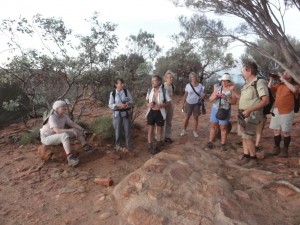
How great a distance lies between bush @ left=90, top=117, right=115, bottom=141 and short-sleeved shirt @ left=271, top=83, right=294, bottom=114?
10.8 feet

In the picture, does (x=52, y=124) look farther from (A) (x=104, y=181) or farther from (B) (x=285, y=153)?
(B) (x=285, y=153)

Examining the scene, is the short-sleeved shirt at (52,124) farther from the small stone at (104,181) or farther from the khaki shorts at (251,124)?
→ the khaki shorts at (251,124)

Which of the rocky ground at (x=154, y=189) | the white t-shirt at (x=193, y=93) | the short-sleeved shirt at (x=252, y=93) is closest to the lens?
the rocky ground at (x=154, y=189)

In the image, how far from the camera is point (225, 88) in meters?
5.65

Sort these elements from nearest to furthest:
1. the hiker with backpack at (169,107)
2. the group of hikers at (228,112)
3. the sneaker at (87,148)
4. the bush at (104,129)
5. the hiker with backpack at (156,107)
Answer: the group of hikers at (228,112)
the sneaker at (87,148)
the hiker with backpack at (156,107)
the bush at (104,129)
the hiker with backpack at (169,107)

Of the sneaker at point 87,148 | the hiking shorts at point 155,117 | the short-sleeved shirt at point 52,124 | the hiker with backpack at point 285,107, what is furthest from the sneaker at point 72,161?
the hiker with backpack at point 285,107

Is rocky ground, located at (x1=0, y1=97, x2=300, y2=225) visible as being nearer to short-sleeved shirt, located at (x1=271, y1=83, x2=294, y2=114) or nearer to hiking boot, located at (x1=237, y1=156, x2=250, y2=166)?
hiking boot, located at (x1=237, y1=156, x2=250, y2=166)

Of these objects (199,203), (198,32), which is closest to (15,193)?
(199,203)

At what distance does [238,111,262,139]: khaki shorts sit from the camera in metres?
5.02

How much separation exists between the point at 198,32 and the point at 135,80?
6792 millimetres

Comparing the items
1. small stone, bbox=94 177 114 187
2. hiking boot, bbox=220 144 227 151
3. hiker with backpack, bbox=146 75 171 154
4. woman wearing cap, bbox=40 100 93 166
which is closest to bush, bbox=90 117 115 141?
woman wearing cap, bbox=40 100 93 166

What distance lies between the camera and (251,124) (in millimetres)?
5055

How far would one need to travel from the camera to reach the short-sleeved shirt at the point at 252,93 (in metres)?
4.75

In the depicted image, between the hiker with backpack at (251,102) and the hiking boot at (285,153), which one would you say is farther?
the hiking boot at (285,153)
